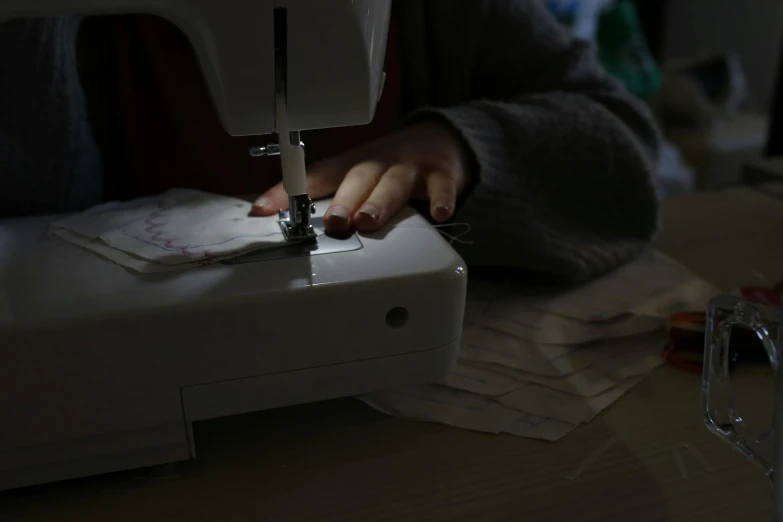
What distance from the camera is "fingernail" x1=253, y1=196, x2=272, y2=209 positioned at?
0.64 m

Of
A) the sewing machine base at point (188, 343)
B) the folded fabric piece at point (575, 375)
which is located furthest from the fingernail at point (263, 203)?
the folded fabric piece at point (575, 375)

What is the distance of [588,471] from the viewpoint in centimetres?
52

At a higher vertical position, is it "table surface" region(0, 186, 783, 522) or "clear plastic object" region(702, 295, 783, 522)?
"clear plastic object" region(702, 295, 783, 522)

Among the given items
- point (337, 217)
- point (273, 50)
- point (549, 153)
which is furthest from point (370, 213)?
point (549, 153)

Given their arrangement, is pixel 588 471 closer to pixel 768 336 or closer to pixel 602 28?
pixel 768 336

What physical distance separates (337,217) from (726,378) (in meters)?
0.31

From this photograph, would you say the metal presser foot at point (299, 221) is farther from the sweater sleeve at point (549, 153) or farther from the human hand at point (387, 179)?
the sweater sleeve at point (549, 153)

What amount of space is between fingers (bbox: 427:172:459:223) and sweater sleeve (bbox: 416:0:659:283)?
0.12ft

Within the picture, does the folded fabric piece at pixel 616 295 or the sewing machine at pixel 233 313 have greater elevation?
the sewing machine at pixel 233 313

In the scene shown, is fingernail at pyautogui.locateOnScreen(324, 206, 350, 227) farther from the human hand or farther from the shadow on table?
the shadow on table

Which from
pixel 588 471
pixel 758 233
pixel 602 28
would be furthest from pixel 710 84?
pixel 588 471

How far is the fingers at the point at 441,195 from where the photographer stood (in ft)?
2.08

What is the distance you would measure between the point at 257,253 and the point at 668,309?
40 cm

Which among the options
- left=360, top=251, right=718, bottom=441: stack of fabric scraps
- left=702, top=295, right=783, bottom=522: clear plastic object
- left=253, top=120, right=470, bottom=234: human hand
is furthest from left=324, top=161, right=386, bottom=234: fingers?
left=702, top=295, right=783, bottom=522: clear plastic object
